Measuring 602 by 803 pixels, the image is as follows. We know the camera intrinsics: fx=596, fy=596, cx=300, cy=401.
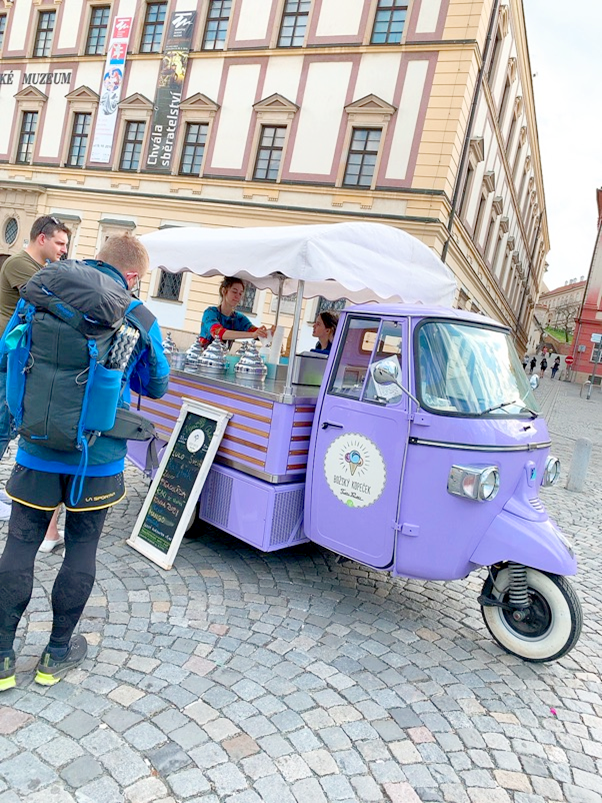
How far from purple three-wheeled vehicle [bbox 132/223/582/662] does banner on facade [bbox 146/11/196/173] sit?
19.3 meters

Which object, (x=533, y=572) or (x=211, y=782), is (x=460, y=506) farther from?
(x=211, y=782)

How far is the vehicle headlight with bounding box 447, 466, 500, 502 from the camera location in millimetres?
3219

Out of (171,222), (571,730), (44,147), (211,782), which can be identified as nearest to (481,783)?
(571,730)

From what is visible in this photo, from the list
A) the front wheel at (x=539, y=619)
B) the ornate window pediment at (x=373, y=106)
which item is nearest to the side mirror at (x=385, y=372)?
the front wheel at (x=539, y=619)

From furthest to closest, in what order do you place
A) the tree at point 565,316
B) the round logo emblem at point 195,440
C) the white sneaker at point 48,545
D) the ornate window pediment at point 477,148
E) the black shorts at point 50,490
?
the tree at point 565,316, the ornate window pediment at point 477,148, the round logo emblem at point 195,440, the white sneaker at point 48,545, the black shorts at point 50,490

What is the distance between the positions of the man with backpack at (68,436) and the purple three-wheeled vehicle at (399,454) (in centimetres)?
130

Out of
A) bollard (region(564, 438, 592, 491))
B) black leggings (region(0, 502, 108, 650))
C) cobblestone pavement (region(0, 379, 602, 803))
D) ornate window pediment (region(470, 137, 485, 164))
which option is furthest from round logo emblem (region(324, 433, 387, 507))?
ornate window pediment (region(470, 137, 485, 164))

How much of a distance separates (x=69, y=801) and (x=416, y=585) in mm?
2871

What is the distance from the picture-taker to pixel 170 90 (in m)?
21.4

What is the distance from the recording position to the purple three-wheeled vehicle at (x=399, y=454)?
3.32m

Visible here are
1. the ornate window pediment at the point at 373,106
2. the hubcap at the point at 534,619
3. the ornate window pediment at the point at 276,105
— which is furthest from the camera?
→ the ornate window pediment at the point at 276,105

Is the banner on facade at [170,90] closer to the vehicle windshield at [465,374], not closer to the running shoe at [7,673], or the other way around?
the vehicle windshield at [465,374]

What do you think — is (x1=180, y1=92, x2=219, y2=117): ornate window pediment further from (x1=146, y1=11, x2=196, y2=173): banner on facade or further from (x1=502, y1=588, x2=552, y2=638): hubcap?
(x1=502, y1=588, x2=552, y2=638): hubcap

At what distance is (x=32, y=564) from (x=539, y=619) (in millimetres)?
2763
